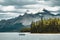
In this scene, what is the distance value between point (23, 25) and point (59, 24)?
120 inches

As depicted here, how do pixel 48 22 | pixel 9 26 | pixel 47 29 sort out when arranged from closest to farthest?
pixel 9 26, pixel 47 29, pixel 48 22

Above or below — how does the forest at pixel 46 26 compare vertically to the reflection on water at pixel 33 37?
above

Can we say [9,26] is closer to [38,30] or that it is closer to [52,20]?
[38,30]

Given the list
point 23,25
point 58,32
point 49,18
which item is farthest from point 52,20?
point 23,25

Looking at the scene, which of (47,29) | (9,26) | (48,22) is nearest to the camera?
(9,26)

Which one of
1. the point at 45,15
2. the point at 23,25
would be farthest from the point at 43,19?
the point at 23,25

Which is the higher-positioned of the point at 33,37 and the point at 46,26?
the point at 46,26

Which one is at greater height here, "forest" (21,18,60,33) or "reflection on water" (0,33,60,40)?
"forest" (21,18,60,33)

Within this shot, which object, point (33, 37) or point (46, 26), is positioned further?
point (33, 37)

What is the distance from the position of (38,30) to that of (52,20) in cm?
222

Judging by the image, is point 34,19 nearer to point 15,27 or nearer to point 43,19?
point 43,19

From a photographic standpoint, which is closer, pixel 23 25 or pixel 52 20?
pixel 23 25

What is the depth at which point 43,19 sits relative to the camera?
21609 millimetres

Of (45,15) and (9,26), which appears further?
(45,15)
